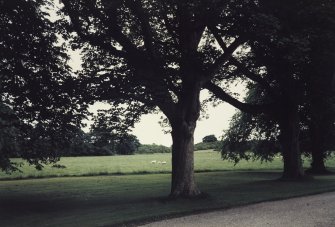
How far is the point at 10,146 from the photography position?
2062cm

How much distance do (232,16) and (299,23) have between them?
Result: 3.38m

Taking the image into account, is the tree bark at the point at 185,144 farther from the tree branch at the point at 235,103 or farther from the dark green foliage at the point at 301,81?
the tree branch at the point at 235,103

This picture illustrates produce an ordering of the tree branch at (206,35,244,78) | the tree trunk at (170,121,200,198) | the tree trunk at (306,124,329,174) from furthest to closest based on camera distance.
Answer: the tree trunk at (306,124,329,174) → the tree branch at (206,35,244,78) → the tree trunk at (170,121,200,198)

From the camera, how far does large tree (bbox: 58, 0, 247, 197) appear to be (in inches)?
792

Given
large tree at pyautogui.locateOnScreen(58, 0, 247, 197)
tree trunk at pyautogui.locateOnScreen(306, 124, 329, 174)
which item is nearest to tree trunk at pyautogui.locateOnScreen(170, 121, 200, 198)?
large tree at pyautogui.locateOnScreen(58, 0, 247, 197)

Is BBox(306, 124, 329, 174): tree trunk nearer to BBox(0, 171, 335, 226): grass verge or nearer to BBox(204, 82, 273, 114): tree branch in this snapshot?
BBox(204, 82, 273, 114): tree branch

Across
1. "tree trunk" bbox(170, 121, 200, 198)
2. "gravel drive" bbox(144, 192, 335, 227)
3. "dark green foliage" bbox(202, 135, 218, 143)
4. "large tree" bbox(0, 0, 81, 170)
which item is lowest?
"gravel drive" bbox(144, 192, 335, 227)

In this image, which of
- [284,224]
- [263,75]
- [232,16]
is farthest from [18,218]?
[263,75]

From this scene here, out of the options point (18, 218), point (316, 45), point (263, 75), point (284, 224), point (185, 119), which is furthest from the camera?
point (263, 75)

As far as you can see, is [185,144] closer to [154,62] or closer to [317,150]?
[154,62]

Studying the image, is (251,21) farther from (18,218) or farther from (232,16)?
(18,218)

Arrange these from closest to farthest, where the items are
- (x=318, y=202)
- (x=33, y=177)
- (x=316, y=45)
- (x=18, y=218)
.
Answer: (x=18, y=218) < (x=318, y=202) < (x=316, y=45) < (x=33, y=177)

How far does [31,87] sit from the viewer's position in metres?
20.8

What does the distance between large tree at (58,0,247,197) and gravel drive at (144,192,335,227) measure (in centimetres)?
479
